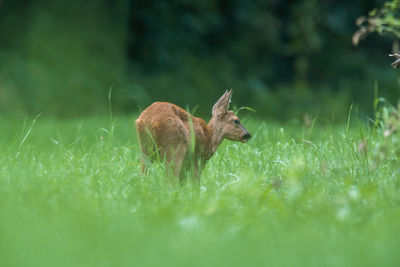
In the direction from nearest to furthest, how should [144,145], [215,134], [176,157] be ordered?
1. [176,157]
2. [144,145]
3. [215,134]

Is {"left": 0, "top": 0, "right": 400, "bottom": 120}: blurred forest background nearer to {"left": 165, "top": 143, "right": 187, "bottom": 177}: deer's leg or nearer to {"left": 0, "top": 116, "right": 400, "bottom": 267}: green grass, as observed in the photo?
{"left": 0, "top": 116, "right": 400, "bottom": 267}: green grass

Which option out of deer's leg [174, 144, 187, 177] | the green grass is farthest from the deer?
the green grass

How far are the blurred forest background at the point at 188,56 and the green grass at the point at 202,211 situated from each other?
825 centimetres

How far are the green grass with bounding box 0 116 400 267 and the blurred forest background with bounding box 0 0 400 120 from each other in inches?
325

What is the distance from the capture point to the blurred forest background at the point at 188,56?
13.3 meters

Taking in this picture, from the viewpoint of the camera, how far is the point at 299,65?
15641mm

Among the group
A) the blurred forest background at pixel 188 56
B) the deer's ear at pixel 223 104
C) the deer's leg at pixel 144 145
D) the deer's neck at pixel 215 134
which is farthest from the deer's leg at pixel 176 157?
the blurred forest background at pixel 188 56

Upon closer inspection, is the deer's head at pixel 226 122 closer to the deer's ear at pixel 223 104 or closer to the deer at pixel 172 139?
the deer's ear at pixel 223 104

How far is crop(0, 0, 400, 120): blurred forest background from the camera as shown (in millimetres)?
13297

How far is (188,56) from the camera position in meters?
15.5

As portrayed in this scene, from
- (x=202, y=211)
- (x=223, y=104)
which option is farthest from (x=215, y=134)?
(x=202, y=211)

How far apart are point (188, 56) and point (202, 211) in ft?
Answer: 40.5

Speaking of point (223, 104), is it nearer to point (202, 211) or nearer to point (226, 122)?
point (226, 122)

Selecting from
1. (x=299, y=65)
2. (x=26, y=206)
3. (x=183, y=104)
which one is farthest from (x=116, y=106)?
(x=26, y=206)
